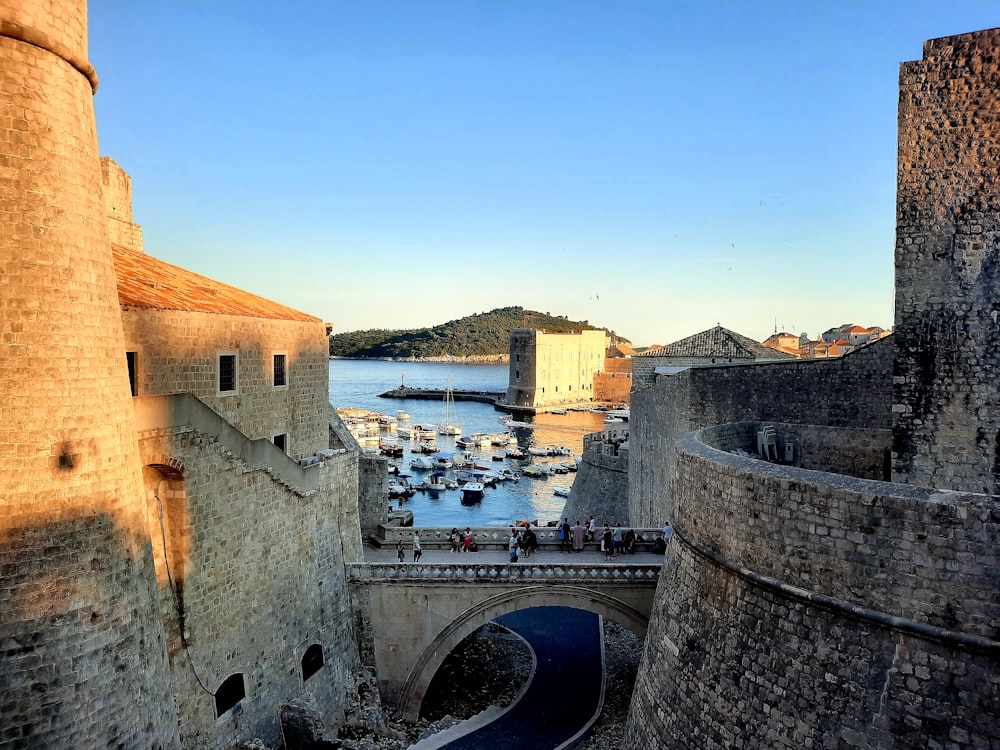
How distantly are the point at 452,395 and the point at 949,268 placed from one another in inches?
4156

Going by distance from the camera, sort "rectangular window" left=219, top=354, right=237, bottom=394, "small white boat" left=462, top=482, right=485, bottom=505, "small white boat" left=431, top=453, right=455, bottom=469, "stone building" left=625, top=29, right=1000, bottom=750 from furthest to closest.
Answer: "small white boat" left=431, top=453, right=455, bottom=469
"small white boat" left=462, top=482, right=485, bottom=505
"rectangular window" left=219, top=354, right=237, bottom=394
"stone building" left=625, top=29, right=1000, bottom=750

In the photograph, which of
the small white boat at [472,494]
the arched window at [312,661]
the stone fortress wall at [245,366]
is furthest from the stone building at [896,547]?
the small white boat at [472,494]

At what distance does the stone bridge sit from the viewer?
15.2 metres

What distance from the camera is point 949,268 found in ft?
34.7

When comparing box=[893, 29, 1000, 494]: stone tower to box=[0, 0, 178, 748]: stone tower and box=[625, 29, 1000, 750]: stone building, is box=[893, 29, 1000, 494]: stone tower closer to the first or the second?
box=[625, 29, 1000, 750]: stone building

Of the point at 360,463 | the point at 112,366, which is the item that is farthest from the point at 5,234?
the point at 360,463

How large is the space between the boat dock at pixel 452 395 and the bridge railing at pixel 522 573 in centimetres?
9200

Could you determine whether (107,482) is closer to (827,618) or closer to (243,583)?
(243,583)

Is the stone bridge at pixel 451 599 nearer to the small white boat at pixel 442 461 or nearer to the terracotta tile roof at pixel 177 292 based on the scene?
the terracotta tile roof at pixel 177 292

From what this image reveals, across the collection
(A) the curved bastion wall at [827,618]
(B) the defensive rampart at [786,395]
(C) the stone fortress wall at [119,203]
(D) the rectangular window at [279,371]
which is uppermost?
(C) the stone fortress wall at [119,203]

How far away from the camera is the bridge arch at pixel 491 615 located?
15.2 metres

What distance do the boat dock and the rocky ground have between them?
8795cm

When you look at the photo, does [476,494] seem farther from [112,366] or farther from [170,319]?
[112,366]

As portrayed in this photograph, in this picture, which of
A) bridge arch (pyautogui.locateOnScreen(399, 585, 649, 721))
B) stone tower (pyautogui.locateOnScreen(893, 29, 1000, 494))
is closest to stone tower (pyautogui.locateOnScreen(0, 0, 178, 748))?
bridge arch (pyautogui.locateOnScreen(399, 585, 649, 721))
